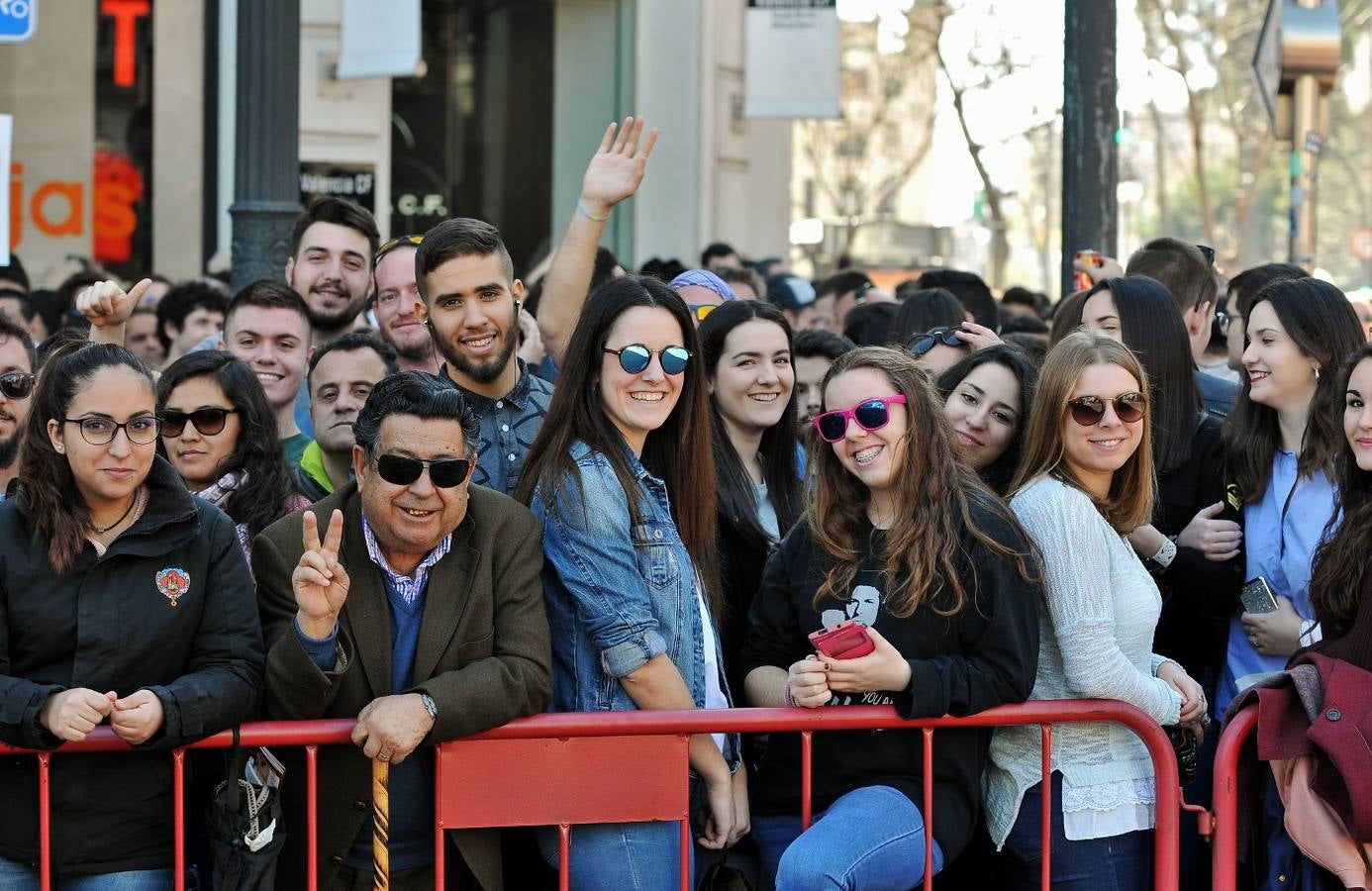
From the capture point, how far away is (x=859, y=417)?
4.64 metres

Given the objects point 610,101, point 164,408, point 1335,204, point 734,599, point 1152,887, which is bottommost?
point 1152,887

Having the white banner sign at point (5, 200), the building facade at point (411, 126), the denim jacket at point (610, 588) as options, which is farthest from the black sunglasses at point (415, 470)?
the building facade at point (411, 126)

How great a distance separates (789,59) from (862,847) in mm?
10346

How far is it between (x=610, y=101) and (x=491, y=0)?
4.92ft

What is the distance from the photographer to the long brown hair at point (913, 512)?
452 cm

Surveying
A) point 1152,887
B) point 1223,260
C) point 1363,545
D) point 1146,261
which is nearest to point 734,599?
point 1152,887

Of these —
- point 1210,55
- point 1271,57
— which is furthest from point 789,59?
point 1210,55

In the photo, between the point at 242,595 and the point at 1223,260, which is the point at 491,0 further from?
the point at 1223,260

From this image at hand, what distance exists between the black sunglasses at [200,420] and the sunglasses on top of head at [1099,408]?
94.3 inches

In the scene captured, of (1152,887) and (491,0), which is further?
(491,0)

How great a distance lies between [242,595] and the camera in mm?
4281

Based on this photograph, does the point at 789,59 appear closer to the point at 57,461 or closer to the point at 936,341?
the point at 936,341

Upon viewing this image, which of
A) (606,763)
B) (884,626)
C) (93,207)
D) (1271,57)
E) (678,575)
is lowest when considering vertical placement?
(606,763)

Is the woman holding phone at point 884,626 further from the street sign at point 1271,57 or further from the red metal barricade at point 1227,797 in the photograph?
the street sign at point 1271,57
